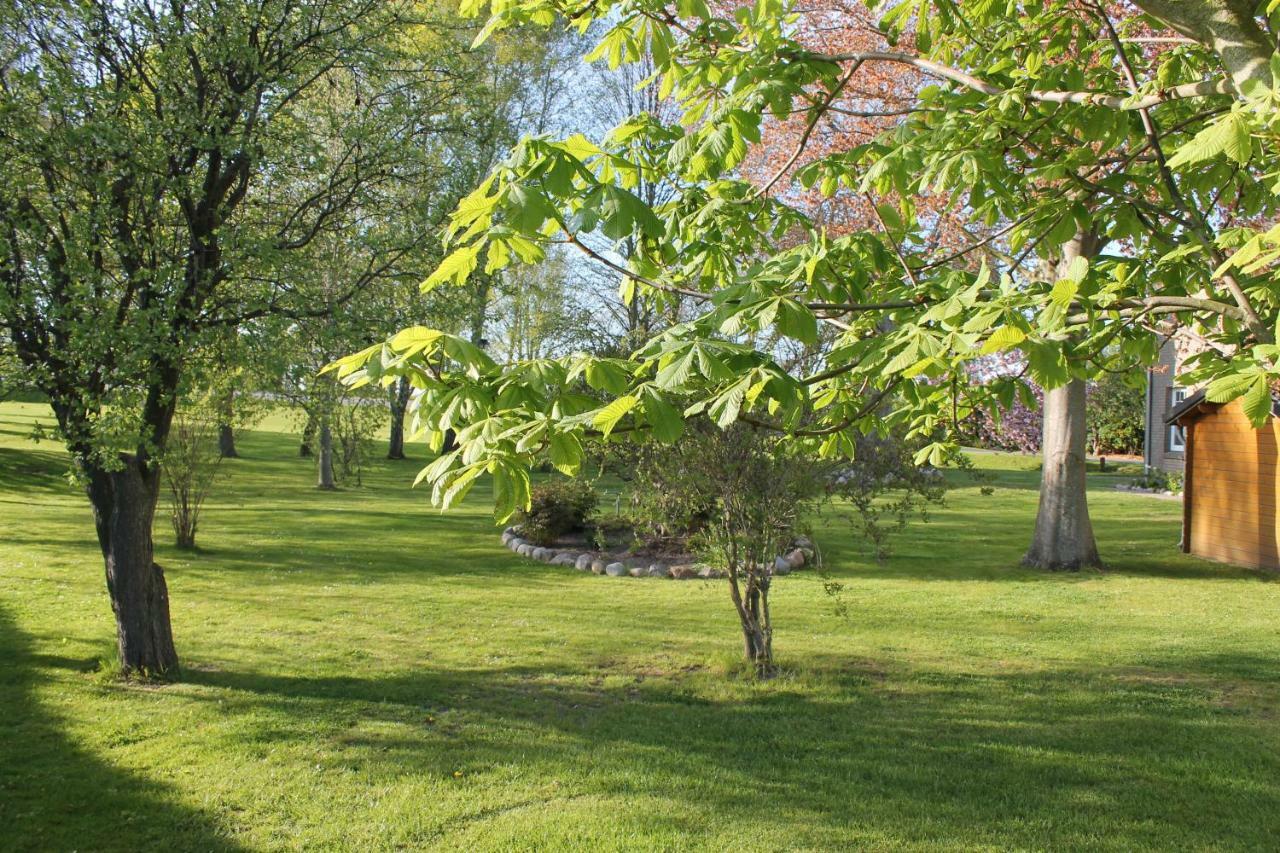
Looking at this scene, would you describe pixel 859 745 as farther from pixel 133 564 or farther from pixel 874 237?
pixel 133 564

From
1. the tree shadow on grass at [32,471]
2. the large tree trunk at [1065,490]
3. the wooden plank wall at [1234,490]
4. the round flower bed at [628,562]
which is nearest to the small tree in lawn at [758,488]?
the round flower bed at [628,562]

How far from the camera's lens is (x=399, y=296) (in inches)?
343

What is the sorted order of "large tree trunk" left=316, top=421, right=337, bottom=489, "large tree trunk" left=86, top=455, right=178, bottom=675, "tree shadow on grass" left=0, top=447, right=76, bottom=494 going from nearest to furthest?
1. "large tree trunk" left=86, top=455, right=178, bottom=675
2. "tree shadow on grass" left=0, top=447, right=76, bottom=494
3. "large tree trunk" left=316, top=421, right=337, bottom=489

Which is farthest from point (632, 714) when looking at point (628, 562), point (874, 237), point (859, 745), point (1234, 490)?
point (1234, 490)

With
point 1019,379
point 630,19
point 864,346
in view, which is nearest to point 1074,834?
point 1019,379

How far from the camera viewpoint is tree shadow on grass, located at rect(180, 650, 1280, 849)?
16.5ft

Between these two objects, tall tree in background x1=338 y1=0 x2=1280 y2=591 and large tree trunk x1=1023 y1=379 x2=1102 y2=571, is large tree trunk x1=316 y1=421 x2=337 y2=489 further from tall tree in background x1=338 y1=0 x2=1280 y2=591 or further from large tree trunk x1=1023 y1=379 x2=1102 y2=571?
tall tree in background x1=338 y1=0 x2=1280 y2=591

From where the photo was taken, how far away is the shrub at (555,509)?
15.4 m

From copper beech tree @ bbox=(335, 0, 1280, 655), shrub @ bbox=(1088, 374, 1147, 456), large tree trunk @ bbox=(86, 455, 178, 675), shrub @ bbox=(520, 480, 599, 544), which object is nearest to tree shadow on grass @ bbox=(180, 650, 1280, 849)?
large tree trunk @ bbox=(86, 455, 178, 675)

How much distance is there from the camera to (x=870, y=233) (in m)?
3.94

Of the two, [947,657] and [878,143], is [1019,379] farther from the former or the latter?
[947,657]

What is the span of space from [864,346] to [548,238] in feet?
3.33

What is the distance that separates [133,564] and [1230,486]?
48.8 feet

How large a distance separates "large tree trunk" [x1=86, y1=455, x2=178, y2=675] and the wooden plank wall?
541 inches
